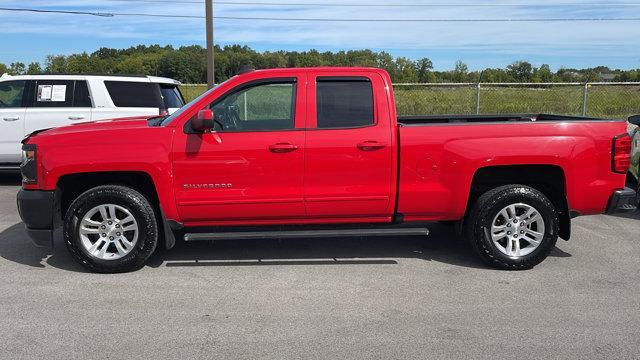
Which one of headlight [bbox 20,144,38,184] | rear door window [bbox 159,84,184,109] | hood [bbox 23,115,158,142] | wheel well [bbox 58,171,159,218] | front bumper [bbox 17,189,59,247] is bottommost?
front bumper [bbox 17,189,59,247]

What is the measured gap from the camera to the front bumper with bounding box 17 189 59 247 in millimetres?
4957

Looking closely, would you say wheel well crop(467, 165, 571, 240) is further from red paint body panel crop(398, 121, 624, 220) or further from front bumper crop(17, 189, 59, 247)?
front bumper crop(17, 189, 59, 247)

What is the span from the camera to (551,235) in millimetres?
5152

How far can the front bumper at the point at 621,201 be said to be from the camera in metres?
5.16

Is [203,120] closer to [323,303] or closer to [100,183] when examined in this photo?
[100,183]

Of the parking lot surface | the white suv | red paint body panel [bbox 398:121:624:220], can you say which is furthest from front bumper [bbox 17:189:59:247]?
the white suv

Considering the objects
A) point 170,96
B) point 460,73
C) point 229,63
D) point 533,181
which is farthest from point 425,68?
point 533,181

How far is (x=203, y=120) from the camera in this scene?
4.82 meters

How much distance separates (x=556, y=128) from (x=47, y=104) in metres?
8.04

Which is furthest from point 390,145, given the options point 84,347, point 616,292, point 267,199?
point 84,347

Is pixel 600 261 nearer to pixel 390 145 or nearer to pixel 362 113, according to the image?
pixel 390 145

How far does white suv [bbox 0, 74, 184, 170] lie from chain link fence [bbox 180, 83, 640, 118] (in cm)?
769

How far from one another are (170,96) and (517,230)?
22.8 feet

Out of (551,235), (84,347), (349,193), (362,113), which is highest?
(362,113)
